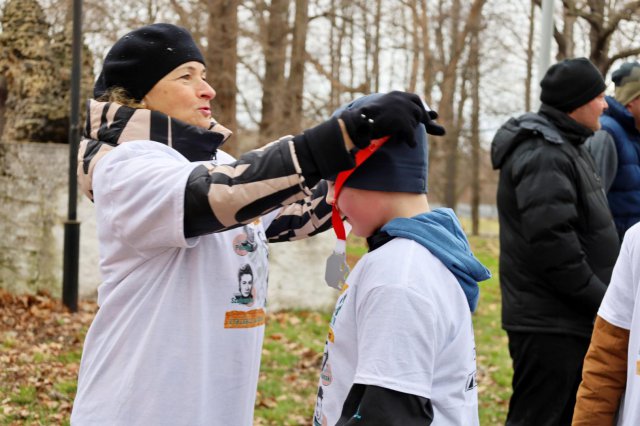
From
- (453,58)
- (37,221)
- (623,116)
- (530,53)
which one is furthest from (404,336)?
(530,53)

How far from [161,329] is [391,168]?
2.65ft

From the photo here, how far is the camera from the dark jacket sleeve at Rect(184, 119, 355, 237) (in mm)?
1834

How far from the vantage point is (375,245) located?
6.69 ft

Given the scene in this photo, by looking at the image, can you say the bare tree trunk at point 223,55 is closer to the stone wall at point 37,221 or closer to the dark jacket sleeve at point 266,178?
the stone wall at point 37,221

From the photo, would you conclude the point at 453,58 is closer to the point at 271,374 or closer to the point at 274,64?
the point at 274,64

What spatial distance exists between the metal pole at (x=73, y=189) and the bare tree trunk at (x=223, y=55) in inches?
143

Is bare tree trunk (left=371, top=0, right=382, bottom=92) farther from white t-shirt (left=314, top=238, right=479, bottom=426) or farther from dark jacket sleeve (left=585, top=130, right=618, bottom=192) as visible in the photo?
white t-shirt (left=314, top=238, right=479, bottom=426)

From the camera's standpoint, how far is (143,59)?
2.44 metres

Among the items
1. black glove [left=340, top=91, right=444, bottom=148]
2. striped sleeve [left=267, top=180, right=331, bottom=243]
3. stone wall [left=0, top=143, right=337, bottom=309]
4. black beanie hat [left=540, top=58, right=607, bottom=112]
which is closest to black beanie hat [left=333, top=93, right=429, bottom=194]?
black glove [left=340, top=91, right=444, bottom=148]

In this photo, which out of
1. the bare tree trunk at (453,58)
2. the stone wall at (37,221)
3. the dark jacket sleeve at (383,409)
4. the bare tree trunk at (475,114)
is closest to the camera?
the dark jacket sleeve at (383,409)

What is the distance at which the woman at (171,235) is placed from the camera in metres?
1.92

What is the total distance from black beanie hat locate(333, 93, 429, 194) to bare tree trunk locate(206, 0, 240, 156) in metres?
9.36

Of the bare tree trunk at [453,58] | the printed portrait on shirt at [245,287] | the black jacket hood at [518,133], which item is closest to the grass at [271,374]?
the black jacket hood at [518,133]

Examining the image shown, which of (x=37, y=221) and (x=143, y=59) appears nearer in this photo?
(x=143, y=59)
